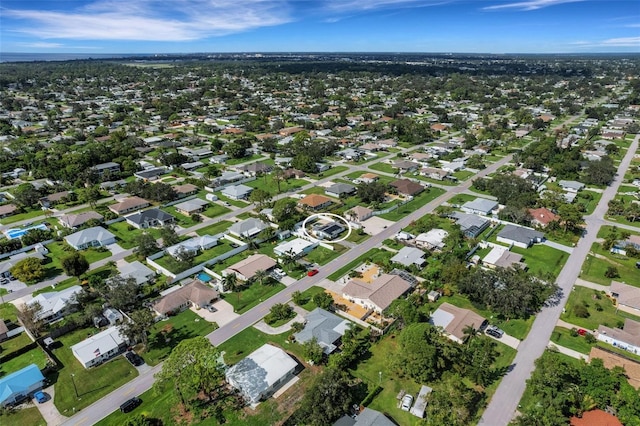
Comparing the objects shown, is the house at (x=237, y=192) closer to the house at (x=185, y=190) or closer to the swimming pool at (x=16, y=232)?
the house at (x=185, y=190)

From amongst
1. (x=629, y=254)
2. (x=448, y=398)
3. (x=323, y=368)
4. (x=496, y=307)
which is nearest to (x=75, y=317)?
(x=323, y=368)

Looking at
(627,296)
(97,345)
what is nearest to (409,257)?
(627,296)

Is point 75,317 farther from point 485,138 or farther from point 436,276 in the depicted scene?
point 485,138

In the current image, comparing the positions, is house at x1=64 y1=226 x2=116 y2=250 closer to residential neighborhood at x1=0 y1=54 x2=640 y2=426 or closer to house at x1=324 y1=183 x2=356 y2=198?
residential neighborhood at x1=0 y1=54 x2=640 y2=426

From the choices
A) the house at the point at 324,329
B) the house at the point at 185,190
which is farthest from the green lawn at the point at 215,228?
the house at the point at 324,329

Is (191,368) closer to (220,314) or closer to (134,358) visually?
(134,358)
